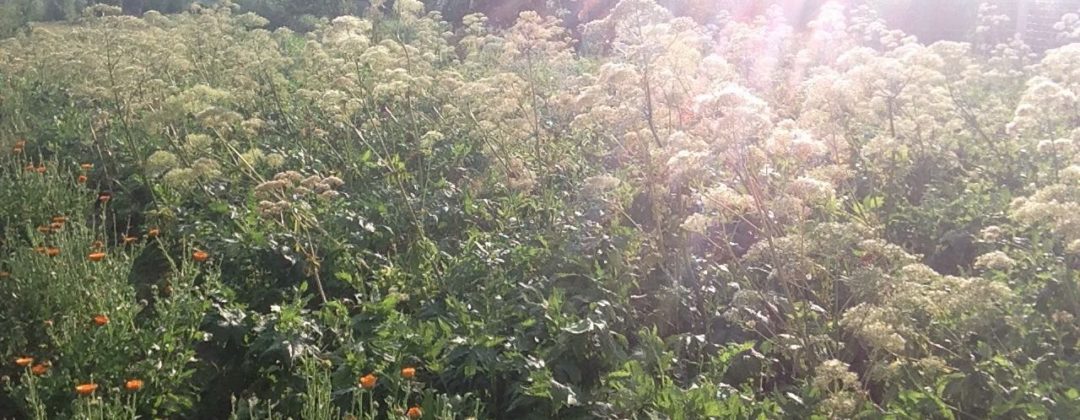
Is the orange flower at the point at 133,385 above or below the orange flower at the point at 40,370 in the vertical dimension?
above

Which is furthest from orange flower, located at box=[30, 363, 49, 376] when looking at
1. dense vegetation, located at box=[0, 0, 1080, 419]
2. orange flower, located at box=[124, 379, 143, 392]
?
orange flower, located at box=[124, 379, 143, 392]

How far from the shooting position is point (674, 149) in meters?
3.86

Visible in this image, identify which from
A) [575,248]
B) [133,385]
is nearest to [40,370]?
[133,385]

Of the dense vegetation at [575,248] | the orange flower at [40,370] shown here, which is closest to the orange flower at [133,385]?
the dense vegetation at [575,248]

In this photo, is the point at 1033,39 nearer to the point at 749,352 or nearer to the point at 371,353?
the point at 749,352

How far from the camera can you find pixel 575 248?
13.2ft

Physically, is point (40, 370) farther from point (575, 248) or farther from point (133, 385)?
point (575, 248)

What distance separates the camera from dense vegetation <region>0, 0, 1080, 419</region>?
3057 millimetres

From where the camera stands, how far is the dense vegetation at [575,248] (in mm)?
3057

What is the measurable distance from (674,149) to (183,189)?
2.85 meters

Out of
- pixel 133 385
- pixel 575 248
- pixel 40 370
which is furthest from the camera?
pixel 575 248

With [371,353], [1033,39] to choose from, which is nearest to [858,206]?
[371,353]

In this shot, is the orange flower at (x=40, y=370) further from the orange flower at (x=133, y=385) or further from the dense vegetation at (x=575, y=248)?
the orange flower at (x=133, y=385)

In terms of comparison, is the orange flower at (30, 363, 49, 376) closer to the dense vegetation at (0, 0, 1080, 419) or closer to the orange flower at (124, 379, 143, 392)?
the dense vegetation at (0, 0, 1080, 419)
